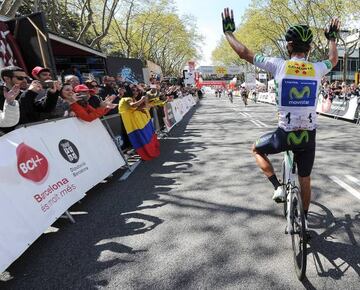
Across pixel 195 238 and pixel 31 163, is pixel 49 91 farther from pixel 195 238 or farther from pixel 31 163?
pixel 195 238

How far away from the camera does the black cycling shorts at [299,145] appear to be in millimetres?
3582

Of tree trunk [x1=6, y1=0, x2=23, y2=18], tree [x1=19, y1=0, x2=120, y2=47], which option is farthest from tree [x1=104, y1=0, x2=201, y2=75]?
tree trunk [x1=6, y1=0, x2=23, y2=18]

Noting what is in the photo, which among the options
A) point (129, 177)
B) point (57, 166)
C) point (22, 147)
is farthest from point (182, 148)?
point (22, 147)

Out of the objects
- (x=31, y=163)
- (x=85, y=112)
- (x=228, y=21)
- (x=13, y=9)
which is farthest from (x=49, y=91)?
(x=13, y=9)

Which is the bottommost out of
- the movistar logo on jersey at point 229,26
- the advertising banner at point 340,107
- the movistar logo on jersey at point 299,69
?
the advertising banner at point 340,107

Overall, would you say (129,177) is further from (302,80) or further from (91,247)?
(302,80)

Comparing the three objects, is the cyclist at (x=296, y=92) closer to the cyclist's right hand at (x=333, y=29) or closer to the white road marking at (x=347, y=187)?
the cyclist's right hand at (x=333, y=29)

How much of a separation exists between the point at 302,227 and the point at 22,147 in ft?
11.1

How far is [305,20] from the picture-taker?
36656mm

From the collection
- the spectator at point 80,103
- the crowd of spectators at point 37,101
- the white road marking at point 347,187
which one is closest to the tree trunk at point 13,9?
the crowd of spectators at point 37,101

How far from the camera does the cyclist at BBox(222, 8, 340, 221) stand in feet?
11.3

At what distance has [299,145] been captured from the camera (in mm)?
3592

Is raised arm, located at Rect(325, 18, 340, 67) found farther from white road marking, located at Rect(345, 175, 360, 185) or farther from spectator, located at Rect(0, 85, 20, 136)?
spectator, located at Rect(0, 85, 20, 136)

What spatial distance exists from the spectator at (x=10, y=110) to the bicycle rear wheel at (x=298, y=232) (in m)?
3.49
